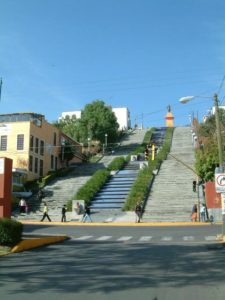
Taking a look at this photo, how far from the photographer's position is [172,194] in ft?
149

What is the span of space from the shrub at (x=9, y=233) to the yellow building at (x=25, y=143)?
112ft

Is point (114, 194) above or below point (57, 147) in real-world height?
below

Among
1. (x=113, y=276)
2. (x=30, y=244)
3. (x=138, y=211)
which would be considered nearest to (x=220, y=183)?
(x=30, y=244)

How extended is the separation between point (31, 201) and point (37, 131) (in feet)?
36.5

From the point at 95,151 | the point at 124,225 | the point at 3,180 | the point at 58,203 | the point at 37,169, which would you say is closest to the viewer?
the point at 3,180

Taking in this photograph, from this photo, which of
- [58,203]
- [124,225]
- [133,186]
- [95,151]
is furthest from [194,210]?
[95,151]

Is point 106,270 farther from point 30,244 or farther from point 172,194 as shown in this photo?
point 172,194

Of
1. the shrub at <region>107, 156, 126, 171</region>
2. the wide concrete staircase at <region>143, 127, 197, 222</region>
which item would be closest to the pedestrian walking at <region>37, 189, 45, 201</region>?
the shrub at <region>107, 156, 126, 171</region>

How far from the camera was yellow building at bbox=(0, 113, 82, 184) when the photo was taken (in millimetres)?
53656

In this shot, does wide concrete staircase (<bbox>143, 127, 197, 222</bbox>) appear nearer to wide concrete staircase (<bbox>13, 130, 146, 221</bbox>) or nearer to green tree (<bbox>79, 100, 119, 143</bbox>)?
wide concrete staircase (<bbox>13, 130, 146, 221</bbox>)

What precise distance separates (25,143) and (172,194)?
57.5 ft

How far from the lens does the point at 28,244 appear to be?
58.1 ft

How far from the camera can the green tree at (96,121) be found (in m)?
71.4

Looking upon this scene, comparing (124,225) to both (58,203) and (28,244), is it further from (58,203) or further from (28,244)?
(28,244)
